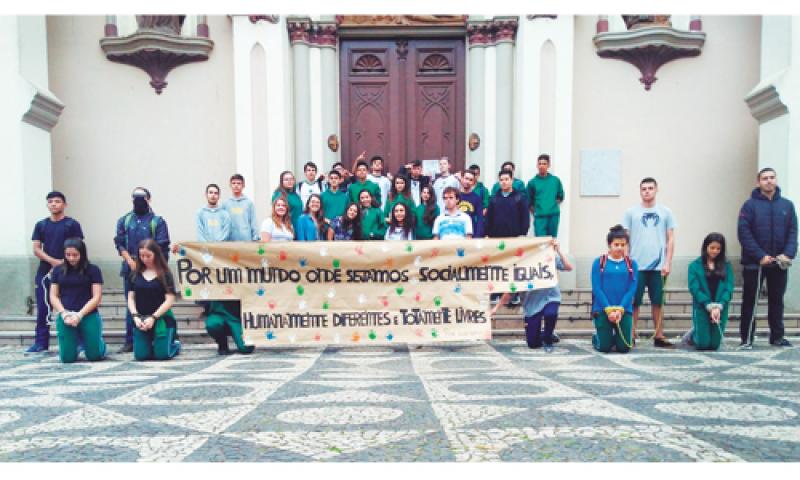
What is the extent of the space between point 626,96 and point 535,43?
1909 mm

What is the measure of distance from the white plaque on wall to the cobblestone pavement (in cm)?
484

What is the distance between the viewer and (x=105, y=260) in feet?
33.7

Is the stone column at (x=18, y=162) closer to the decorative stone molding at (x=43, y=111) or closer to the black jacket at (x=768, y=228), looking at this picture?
the decorative stone molding at (x=43, y=111)

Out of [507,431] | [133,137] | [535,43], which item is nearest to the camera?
[507,431]

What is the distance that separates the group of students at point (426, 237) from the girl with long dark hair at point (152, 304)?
0.03 ft

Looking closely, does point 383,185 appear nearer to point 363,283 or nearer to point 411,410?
point 363,283

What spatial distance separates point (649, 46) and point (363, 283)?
679cm

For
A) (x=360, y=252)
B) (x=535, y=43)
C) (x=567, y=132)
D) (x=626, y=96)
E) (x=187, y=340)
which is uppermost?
(x=535, y=43)

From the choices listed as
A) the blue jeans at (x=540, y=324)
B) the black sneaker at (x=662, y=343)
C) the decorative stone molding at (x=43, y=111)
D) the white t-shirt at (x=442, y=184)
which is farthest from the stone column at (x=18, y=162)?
the black sneaker at (x=662, y=343)

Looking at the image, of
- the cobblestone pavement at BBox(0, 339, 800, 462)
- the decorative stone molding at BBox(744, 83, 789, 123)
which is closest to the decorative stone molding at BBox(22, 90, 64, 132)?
the cobblestone pavement at BBox(0, 339, 800, 462)

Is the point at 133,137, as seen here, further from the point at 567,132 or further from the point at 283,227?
the point at 567,132

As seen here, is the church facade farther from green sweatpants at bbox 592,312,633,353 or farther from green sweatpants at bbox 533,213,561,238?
green sweatpants at bbox 592,312,633,353

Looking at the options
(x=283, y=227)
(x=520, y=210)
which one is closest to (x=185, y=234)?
(x=283, y=227)

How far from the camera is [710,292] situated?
625 cm
